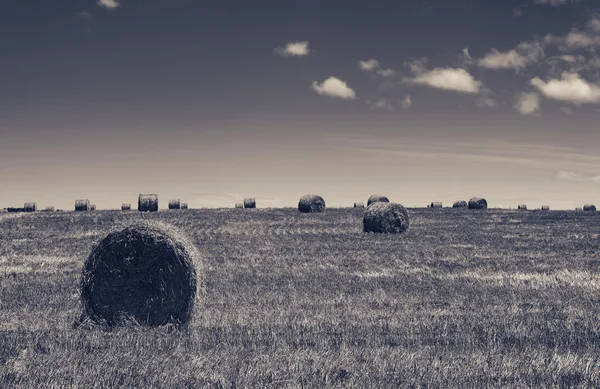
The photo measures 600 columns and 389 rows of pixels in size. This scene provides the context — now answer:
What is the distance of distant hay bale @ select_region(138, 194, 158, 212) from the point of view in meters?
44.2

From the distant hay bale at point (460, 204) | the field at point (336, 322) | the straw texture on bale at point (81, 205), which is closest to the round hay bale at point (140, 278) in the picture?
the field at point (336, 322)

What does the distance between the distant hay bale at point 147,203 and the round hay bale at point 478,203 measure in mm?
22514

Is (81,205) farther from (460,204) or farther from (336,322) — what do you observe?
(336,322)

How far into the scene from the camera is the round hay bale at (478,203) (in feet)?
161

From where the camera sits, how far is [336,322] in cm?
1210

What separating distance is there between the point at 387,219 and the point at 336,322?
69.1 feet

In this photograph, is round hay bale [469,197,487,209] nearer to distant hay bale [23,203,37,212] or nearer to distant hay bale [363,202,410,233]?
distant hay bale [363,202,410,233]

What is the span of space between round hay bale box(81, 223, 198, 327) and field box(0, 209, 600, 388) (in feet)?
1.63

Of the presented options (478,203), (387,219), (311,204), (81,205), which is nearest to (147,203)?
(81,205)

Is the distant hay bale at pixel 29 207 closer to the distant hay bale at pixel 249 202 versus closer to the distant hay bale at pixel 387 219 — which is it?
the distant hay bale at pixel 249 202

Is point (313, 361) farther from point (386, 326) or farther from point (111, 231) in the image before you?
point (111, 231)

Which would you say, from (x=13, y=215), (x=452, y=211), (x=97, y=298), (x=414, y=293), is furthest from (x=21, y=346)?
(x=452, y=211)

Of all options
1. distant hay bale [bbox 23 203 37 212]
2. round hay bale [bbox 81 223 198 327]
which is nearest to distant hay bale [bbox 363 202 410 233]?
round hay bale [bbox 81 223 198 327]

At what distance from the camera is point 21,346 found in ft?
33.8
